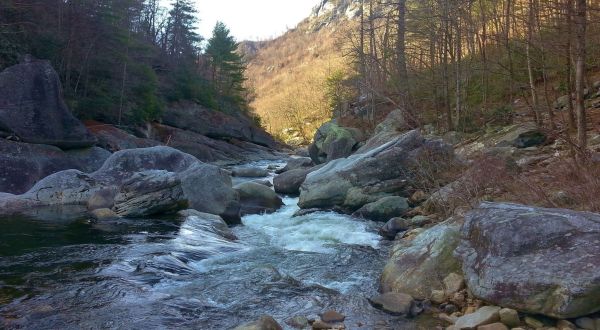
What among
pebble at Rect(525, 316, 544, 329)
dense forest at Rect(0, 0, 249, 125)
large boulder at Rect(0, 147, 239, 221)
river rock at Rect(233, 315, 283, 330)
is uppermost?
dense forest at Rect(0, 0, 249, 125)

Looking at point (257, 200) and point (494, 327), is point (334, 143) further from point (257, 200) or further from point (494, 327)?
point (494, 327)

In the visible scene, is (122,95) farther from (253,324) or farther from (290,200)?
(253,324)

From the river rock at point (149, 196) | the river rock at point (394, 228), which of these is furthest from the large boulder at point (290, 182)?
the river rock at point (394, 228)

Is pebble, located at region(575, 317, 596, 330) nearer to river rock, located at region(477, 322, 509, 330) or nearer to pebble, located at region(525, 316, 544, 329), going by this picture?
pebble, located at region(525, 316, 544, 329)

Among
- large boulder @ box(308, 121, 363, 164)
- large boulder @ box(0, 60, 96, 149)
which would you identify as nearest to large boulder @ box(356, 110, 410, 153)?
large boulder @ box(308, 121, 363, 164)

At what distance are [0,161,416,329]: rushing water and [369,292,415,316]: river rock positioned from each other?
0.46 ft

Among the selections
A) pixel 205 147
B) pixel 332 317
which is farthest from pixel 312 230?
pixel 205 147

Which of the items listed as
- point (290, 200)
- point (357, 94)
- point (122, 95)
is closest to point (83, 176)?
point (290, 200)

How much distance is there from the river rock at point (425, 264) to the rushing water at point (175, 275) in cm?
39

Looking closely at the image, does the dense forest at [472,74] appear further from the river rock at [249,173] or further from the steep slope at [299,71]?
the steep slope at [299,71]

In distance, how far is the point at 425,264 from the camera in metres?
6.73

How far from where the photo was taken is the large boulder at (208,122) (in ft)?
117

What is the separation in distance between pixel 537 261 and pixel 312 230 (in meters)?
6.33

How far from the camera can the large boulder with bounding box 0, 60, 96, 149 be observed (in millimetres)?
17109
